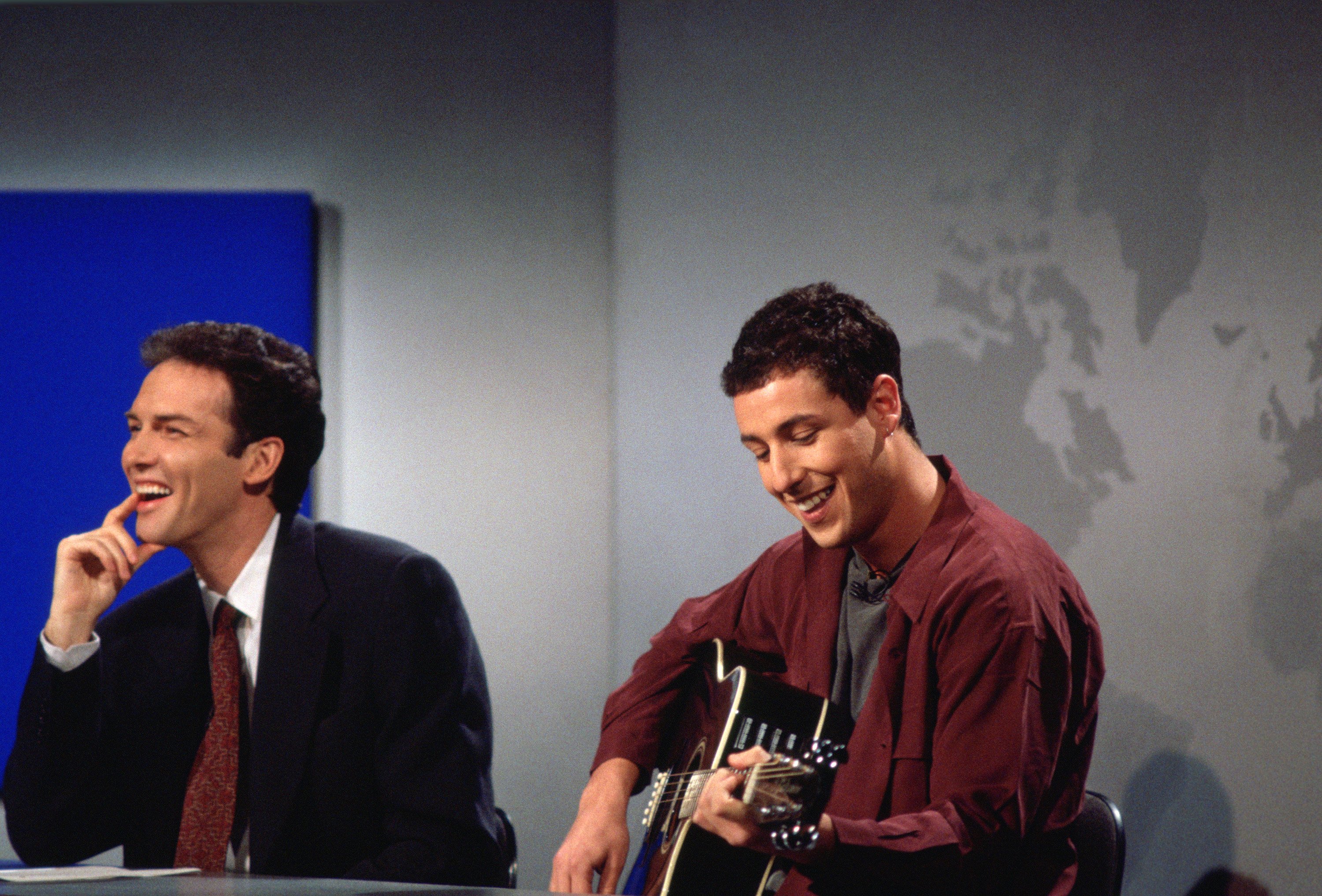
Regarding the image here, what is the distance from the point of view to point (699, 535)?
9.65 feet

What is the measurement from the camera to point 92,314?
322cm

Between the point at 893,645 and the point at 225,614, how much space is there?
122 cm

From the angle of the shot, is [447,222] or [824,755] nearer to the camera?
[824,755]

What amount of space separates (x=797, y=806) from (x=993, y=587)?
1.46 feet

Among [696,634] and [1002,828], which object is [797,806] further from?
[696,634]

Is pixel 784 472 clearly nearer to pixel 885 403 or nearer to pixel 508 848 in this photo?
pixel 885 403

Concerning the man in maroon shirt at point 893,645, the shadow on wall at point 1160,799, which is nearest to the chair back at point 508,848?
the man in maroon shirt at point 893,645

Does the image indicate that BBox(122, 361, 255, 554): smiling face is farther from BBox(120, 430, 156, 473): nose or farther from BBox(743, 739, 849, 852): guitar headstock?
BBox(743, 739, 849, 852): guitar headstock

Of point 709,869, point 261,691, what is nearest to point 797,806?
point 709,869

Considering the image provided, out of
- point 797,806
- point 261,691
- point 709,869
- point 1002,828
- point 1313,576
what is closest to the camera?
point 797,806

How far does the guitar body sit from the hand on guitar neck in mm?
279

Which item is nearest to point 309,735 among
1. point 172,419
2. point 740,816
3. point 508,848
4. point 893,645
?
point 508,848

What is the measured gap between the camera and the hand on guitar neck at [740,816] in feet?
4.62

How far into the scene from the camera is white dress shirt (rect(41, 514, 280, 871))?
201 cm
